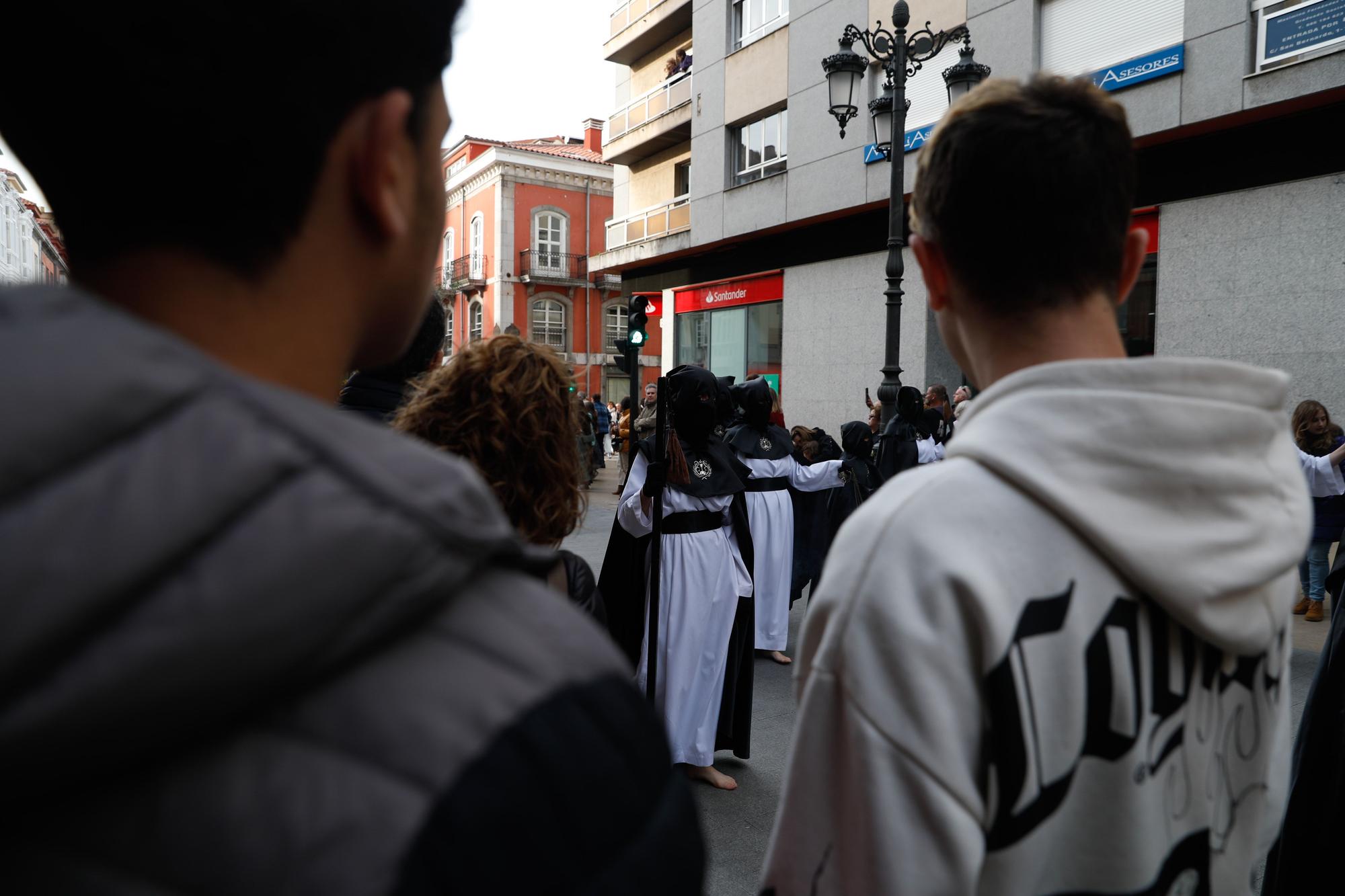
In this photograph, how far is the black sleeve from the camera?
555mm

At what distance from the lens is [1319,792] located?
211cm

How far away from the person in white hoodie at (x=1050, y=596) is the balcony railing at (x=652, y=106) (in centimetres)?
2024

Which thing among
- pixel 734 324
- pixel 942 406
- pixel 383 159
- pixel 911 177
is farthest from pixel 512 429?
pixel 734 324

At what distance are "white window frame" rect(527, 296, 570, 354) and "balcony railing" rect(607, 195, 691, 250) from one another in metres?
16.5

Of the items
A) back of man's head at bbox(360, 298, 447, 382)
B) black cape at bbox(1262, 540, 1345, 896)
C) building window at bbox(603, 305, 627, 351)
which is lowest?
black cape at bbox(1262, 540, 1345, 896)

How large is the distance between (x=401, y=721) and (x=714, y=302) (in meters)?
19.3

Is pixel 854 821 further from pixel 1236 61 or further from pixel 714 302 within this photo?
pixel 714 302

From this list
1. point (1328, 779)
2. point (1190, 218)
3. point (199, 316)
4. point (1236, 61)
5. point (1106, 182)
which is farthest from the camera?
point (1190, 218)

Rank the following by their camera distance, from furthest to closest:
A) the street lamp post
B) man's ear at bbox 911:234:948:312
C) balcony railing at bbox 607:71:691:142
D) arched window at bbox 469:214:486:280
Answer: arched window at bbox 469:214:486:280, balcony railing at bbox 607:71:691:142, the street lamp post, man's ear at bbox 911:234:948:312

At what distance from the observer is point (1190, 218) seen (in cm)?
1124

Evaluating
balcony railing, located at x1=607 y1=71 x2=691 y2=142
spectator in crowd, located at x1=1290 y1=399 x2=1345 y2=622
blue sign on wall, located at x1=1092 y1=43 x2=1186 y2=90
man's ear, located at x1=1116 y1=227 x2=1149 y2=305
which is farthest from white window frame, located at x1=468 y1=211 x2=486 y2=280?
man's ear, located at x1=1116 y1=227 x2=1149 y2=305

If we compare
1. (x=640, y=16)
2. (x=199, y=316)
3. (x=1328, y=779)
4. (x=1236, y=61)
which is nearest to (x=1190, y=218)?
(x=1236, y=61)

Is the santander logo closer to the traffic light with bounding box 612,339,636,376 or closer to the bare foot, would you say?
the traffic light with bounding box 612,339,636,376

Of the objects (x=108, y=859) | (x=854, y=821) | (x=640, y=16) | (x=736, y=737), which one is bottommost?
(x=736, y=737)
